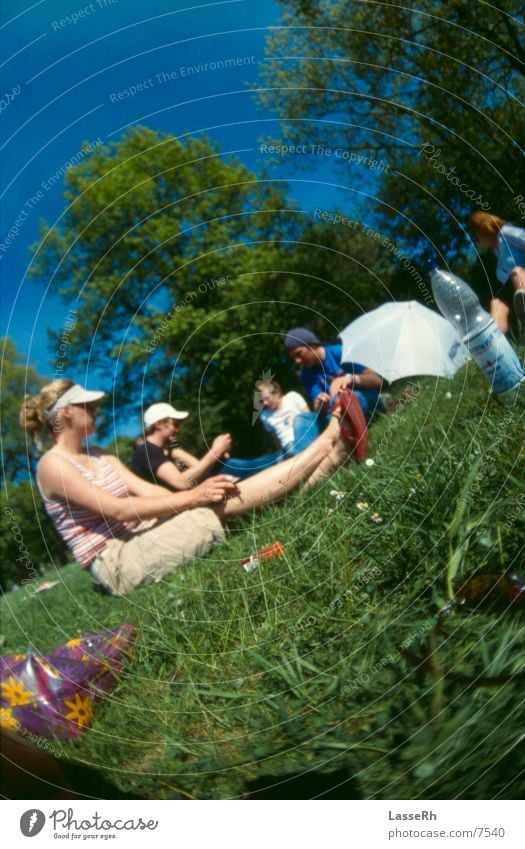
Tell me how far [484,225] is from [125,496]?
973 mm

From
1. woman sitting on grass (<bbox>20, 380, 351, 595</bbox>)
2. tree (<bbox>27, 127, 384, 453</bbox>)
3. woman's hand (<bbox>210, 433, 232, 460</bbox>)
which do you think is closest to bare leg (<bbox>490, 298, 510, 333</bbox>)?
tree (<bbox>27, 127, 384, 453</bbox>)

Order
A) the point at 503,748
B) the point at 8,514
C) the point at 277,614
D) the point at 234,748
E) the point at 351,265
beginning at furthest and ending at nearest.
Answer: the point at 8,514 → the point at 351,265 → the point at 277,614 → the point at 234,748 → the point at 503,748

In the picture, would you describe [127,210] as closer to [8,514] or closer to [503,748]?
[8,514]

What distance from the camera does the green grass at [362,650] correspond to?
1132 millimetres

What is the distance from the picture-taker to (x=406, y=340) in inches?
59.1

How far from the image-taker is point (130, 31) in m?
1.52

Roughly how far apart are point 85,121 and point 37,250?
288 millimetres

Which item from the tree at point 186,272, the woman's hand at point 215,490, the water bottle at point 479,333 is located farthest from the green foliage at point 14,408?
the water bottle at point 479,333

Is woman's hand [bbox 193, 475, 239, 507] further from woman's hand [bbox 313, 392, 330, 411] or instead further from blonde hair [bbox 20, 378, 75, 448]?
blonde hair [bbox 20, 378, 75, 448]

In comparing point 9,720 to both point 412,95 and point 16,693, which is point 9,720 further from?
point 412,95

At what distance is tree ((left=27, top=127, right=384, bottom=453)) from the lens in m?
1.52

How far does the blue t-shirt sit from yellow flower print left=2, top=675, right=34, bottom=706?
0.83 meters
